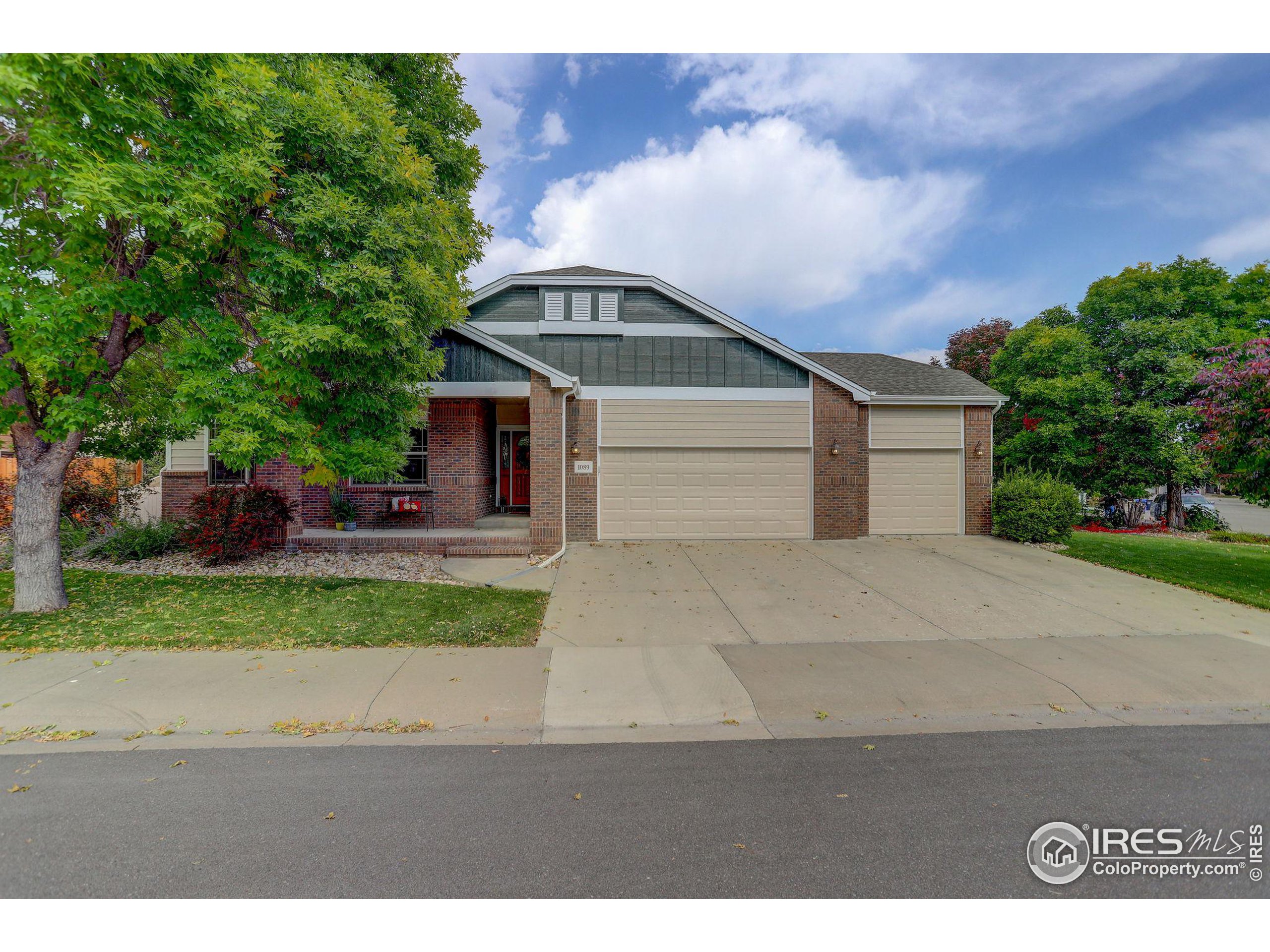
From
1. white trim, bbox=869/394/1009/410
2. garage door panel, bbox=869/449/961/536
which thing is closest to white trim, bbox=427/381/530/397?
white trim, bbox=869/394/1009/410

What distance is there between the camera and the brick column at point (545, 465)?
11008mm

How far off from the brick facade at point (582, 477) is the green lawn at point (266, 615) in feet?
14.3

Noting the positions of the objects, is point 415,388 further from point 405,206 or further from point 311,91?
point 311,91

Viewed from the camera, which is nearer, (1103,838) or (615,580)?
(1103,838)

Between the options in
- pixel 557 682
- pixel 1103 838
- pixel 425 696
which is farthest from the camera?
pixel 557 682

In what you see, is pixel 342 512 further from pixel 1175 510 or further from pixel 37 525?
pixel 1175 510

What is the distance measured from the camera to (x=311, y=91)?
6.98 meters

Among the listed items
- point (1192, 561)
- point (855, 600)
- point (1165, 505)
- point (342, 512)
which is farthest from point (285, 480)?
point (1165, 505)

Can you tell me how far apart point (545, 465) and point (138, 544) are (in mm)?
7627

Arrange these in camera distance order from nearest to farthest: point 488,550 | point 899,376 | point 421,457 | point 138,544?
1. point 138,544
2. point 488,550
3. point 421,457
4. point 899,376

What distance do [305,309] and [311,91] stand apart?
9.50ft

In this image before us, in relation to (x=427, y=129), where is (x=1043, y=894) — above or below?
below

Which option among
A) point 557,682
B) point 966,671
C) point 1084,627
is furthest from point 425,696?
point 1084,627

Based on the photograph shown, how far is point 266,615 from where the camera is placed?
6738mm
